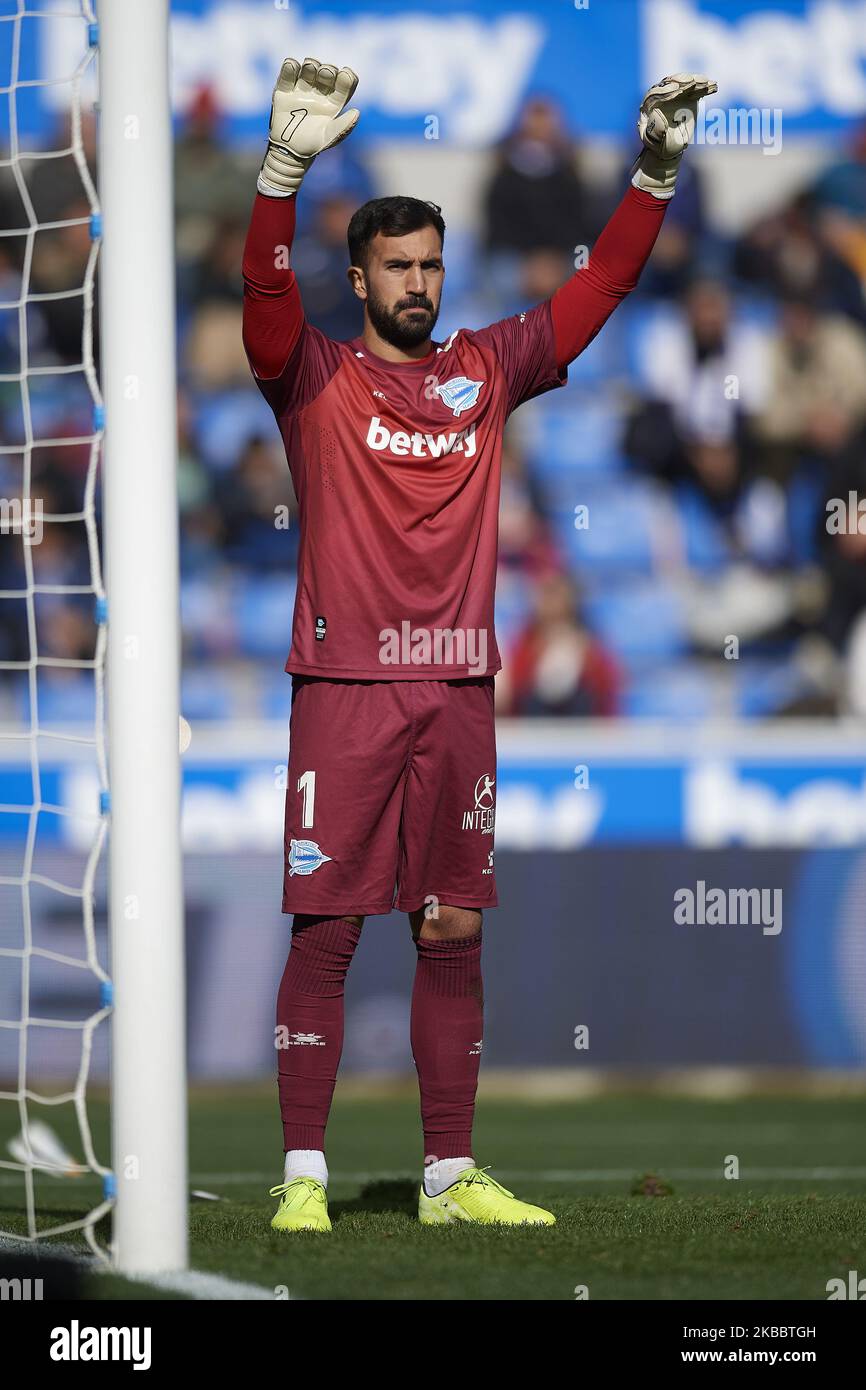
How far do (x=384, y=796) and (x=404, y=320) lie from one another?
90cm

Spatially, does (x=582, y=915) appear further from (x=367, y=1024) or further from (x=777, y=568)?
(x=777, y=568)

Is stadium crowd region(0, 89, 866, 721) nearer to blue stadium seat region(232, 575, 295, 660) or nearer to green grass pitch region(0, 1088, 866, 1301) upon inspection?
blue stadium seat region(232, 575, 295, 660)

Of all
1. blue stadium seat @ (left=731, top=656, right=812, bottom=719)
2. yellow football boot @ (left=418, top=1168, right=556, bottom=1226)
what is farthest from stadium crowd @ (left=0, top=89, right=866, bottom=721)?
yellow football boot @ (left=418, top=1168, right=556, bottom=1226)

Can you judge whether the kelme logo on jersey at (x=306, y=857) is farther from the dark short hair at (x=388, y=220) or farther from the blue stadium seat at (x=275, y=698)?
the blue stadium seat at (x=275, y=698)

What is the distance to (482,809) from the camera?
12.1 ft

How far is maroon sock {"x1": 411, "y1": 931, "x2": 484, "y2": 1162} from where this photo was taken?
3.70 metres

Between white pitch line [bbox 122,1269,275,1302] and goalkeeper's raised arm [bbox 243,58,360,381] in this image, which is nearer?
white pitch line [bbox 122,1269,275,1302]

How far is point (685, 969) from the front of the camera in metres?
6.87

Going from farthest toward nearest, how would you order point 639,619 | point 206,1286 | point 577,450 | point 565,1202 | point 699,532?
1. point 577,450
2. point 699,532
3. point 639,619
4. point 565,1202
5. point 206,1286

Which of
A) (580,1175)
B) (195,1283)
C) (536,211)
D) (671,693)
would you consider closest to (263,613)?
(671,693)

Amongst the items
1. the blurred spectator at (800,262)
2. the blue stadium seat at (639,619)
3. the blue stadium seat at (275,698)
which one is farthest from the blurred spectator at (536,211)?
the blue stadium seat at (275,698)

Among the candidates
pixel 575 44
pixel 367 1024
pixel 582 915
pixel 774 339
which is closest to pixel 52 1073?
pixel 367 1024

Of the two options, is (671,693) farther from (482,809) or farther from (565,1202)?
(482,809)

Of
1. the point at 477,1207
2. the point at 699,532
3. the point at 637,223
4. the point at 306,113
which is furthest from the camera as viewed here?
the point at 699,532
